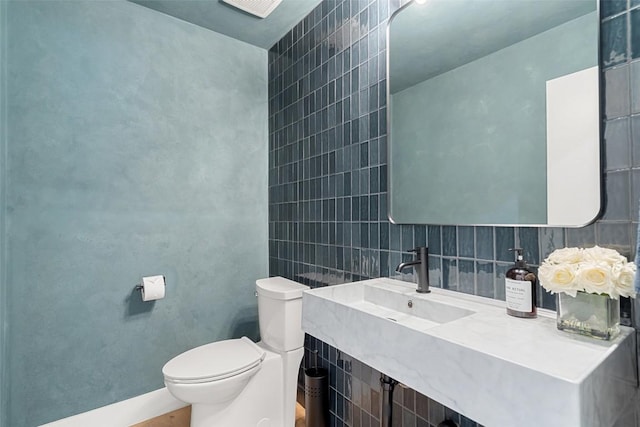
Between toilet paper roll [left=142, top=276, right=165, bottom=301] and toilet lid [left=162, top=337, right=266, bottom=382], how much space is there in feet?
1.44

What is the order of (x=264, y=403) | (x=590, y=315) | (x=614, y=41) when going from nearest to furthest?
(x=590, y=315)
(x=614, y=41)
(x=264, y=403)

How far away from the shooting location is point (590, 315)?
2.40ft

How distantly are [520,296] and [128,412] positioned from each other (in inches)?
84.7

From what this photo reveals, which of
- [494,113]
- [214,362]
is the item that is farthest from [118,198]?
[494,113]

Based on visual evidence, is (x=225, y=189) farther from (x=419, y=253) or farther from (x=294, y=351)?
(x=419, y=253)

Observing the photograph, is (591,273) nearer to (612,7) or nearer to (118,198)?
(612,7)

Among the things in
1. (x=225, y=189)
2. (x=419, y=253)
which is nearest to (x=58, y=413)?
(x=225, y=189)

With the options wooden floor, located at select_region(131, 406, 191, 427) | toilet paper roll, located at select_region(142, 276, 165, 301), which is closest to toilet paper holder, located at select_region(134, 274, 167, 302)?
toilet paper roll, located at select_region(142, 276, 165, 301)

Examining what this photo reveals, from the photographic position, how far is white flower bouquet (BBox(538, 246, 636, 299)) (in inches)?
26.7

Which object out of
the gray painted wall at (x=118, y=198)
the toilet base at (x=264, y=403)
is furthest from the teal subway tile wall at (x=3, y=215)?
the toilet base at (x=264, y=403)

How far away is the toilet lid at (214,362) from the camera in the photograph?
1407 mm

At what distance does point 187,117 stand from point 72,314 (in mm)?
1340

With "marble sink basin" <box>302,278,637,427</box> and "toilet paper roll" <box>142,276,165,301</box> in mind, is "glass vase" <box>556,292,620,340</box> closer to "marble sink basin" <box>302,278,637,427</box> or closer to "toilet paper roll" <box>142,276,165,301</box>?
"marble sink basin" <box>302,278,637,427</box>

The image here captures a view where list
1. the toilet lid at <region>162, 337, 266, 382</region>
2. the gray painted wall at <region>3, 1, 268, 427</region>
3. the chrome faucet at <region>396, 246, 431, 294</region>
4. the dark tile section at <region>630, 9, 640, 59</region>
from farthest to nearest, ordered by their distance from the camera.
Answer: the gray painted wall at <region>3, 1, 268, 427</region> → the toilet lid at <region>162, 337, 266, 382</region> → the chrome faucet at <region>396, 246, 431, 294</region> → the dark tile section at <region>630, 9, 640, 59</region>
